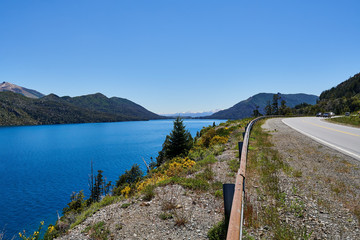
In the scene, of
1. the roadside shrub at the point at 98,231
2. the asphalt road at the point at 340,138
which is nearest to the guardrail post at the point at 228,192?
the roadside shrub at the point at 98,231

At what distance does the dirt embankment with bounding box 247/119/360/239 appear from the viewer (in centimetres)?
332

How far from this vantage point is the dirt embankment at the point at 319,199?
3.32 m

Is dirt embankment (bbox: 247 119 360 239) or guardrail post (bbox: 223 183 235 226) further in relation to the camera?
dirt embankment (bbox: 247 119 360 239)

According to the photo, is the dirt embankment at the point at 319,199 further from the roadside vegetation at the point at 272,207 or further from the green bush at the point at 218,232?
the green bush at the point at 218,232

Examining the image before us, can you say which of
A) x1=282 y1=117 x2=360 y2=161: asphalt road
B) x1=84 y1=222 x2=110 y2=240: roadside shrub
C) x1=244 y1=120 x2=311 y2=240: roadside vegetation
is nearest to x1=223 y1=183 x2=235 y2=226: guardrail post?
x1=244 y1=120 x2=311 y2=240: roadside vegetation

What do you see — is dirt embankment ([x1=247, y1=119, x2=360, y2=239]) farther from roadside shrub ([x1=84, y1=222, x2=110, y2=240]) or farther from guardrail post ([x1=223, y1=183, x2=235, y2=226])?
roadside shrub ([x1=84, y1=222, x2=110, y2=240])

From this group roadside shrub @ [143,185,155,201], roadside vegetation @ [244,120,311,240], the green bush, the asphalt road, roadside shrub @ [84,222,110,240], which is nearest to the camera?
roadside vegetation @ [244,120,311,240]

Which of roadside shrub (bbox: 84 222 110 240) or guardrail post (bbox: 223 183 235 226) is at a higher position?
guardrail post (bbox: 223 183 235 226)

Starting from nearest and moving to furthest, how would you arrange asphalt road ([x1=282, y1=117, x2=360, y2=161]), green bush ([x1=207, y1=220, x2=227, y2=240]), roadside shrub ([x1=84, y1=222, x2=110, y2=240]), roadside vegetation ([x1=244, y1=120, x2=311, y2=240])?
1. roadside vegetation ([x1=244, y1=120, x2=311, y2=240])
2. green bush ([x1=207, y1=220, x2=227, y2=240])
3. roadside shrub ([x1=84, y1=222, x2=110, y2=240])
4. asphalt road ([x1=282, y1=117, x2=360, y2=161])

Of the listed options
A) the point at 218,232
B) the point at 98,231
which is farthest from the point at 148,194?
the point at 218,232

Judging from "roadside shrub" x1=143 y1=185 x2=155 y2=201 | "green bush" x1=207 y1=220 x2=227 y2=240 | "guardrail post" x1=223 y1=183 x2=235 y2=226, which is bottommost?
"roadside shrub" x1=143 y1=185 x2=155 y2=201

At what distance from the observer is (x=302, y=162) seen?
25.3 ft

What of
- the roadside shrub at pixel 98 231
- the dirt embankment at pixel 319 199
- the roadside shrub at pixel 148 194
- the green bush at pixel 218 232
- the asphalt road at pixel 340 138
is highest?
the asphalt road at pixel 340 138

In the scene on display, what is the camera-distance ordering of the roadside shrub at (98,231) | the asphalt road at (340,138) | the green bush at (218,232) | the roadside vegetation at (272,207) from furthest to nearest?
1. the asphalt road at (340,138)
2. the roadside shrub at (98,231)
3. the green bush at (218,232)
4. the roadside vegetation at (272,207)
